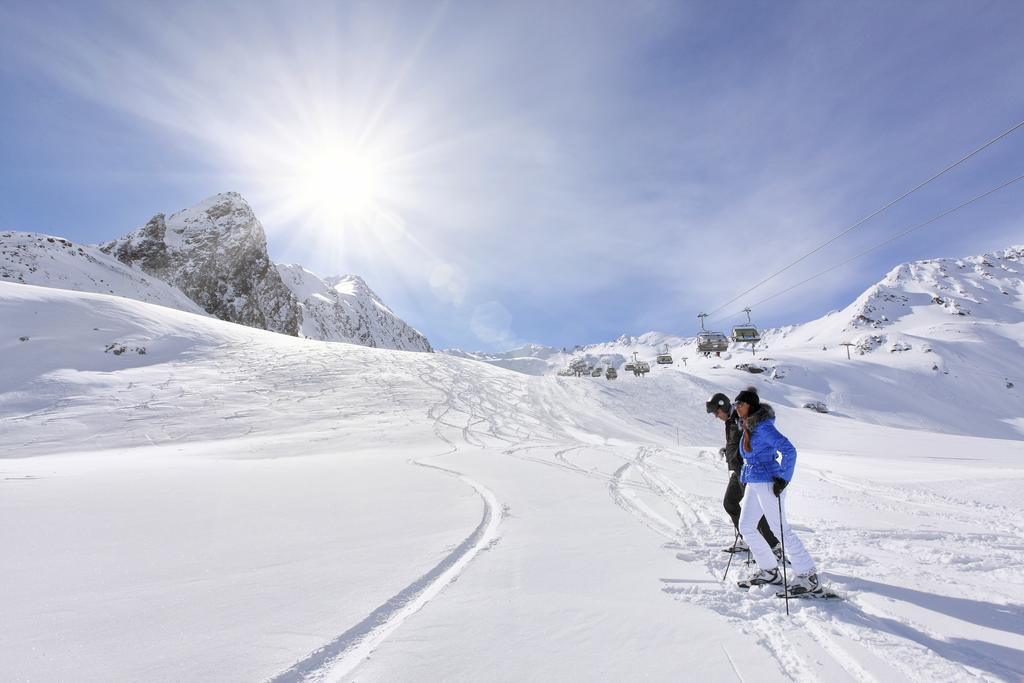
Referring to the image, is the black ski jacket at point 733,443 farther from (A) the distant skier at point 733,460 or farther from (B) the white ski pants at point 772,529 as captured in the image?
(B) the white ski pants at point 772,529

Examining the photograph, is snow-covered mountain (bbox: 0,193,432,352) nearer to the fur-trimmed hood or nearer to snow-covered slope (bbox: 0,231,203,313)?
snow-covered slope (bbox: 0,231,203,313)

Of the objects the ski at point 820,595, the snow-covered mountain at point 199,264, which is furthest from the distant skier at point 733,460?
the snow-covered mountain at point 199,264

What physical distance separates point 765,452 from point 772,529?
2.88 ft

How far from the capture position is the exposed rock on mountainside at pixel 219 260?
9049 cm

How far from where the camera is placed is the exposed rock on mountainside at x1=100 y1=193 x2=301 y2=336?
9049 centimetres

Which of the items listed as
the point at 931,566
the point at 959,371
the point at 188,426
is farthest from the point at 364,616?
the point at 959,371

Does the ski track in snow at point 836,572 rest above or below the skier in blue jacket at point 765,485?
below

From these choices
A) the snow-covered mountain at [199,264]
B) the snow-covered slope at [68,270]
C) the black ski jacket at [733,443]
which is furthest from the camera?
the snow-covered mountain at [199,264]

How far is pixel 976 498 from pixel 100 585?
14146mm

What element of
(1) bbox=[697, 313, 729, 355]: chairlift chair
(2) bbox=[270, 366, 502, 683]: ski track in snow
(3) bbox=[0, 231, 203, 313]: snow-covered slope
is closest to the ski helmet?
(2) bbox=[270, 366, 502, 683]: ski track in snow

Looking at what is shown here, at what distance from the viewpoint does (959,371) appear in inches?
3536

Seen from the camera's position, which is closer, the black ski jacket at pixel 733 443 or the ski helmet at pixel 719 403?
the black ski jacket at pixel 733 443

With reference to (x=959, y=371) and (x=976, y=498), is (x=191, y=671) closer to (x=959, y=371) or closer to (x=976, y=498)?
(x=976, y=498)

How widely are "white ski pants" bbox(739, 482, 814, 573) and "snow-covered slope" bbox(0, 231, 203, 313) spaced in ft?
214
